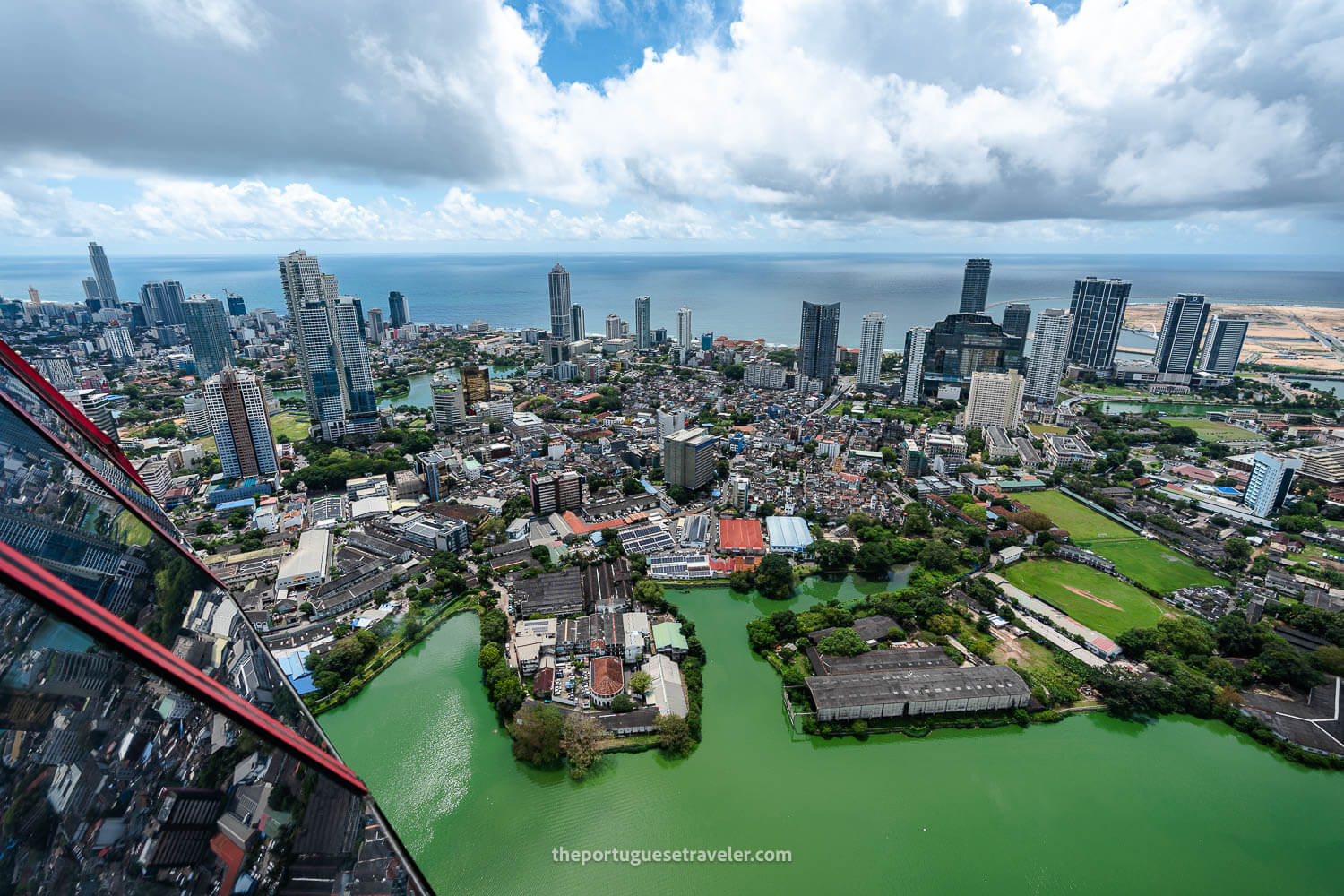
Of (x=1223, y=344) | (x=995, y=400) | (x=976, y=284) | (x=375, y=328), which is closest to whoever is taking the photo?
(x=995, y=400)

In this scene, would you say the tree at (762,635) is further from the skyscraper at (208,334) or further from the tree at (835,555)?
the skyscraper at (208,334)

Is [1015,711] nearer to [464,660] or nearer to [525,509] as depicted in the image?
[464,660]

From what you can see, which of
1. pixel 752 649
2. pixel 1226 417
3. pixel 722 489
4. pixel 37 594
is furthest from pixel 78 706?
pixel 1226 417

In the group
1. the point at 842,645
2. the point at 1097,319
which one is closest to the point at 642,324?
the point at 1097,319

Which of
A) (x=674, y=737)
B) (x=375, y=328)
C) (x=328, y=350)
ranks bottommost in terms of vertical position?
(x=674, y=737)

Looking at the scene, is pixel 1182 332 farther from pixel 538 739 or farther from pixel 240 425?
pixel 240 425

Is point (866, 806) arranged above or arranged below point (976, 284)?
below
